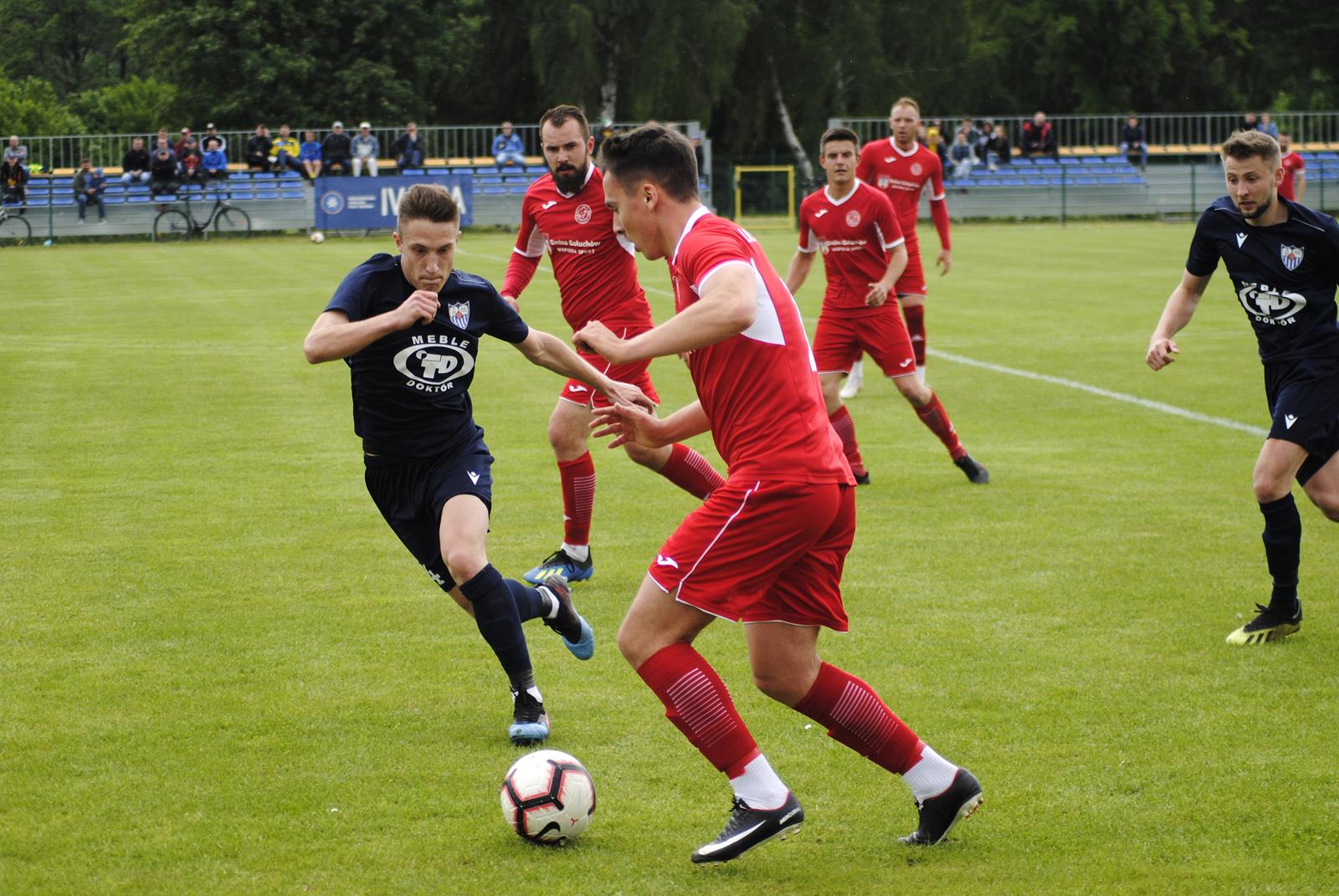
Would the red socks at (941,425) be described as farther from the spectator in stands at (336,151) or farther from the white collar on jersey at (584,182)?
the spectator in stands at (336,151)

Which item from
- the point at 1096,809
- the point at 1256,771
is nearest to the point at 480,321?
the point at 1096,809

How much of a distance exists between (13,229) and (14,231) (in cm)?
7

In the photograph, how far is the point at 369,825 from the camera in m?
4.50

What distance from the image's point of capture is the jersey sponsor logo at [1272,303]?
6.36 m

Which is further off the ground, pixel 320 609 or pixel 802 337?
pixel 802 337

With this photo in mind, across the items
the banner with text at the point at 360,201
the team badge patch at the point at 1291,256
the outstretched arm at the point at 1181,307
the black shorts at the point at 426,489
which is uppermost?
the banner with text at the point at 360,201

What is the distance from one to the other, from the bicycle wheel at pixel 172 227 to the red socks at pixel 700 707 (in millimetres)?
31965

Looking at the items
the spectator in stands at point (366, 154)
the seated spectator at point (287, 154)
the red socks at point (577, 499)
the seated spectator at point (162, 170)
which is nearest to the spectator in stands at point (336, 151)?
the spectator in stands at point (366, 154)

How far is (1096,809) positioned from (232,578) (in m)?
4.48

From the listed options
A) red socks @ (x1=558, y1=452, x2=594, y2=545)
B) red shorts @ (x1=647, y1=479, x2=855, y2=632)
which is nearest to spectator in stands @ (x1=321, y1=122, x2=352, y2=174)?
red socks @ (x1=558, y1=452, x2=594, y2=545)

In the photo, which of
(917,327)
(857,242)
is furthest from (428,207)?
(917,327)

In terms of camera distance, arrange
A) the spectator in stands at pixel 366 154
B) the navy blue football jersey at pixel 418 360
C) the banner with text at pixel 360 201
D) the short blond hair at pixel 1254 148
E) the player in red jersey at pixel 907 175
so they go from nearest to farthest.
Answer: the navy blue football jersey at pixel 418 360, the short blond hair at pixel 1254 148, the player in red jersey at pixel 907 175, the banner with text at pixel 360 201, the spectator in stands at pixel 366 154

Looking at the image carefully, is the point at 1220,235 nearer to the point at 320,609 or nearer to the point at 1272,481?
the point at 1272,481

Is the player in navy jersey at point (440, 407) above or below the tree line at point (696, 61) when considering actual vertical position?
below
